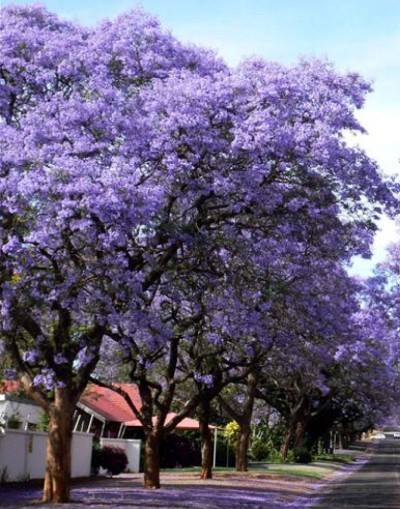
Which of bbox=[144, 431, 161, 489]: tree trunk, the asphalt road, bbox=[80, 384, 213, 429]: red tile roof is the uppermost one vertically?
bbox=[80, 384, 213, 429]: red tile roof

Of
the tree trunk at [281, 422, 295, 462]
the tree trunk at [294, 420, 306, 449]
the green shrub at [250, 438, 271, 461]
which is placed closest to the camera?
the tree trunk at [281, 422, 295, 462]

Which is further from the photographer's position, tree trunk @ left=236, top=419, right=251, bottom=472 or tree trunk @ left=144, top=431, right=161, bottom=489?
tree trunk @ left=236, top=419, right=251, bottom=472

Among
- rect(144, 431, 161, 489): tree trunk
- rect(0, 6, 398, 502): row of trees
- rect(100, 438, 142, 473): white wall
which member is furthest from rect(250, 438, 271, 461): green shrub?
rect(0, 6, 398, 502): row of trees

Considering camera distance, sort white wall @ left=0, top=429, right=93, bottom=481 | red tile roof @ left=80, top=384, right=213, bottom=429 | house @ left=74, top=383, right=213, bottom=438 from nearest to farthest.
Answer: white wall @ left=0, top=429, right=93, bottom=481 < house @ left=74, top=383, right=213, bottom=438 < red tile roof @ left=80, top=384, right=213, bottom=429

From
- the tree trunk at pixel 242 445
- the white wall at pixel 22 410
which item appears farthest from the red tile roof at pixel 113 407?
the tree trunk at pixel 242 445

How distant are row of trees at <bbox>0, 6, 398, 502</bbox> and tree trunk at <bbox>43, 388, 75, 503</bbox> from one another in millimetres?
33

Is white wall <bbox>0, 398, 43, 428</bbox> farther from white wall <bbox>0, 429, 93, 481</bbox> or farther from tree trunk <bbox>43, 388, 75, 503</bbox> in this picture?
tree trunk <bbox>43, 388, 75, 503</bbox>

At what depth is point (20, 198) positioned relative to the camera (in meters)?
15.3

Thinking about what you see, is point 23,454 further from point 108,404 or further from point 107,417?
point 108,404

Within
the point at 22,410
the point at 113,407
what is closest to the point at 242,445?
the point at 22,410

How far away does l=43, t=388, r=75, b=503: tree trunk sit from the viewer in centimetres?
1902

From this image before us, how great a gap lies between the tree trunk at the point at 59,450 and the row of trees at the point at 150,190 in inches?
1.3

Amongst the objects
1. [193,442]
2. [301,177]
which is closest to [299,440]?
[193,442]

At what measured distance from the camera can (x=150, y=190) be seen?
1526 cm
